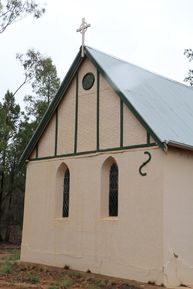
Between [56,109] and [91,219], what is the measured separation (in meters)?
4.32

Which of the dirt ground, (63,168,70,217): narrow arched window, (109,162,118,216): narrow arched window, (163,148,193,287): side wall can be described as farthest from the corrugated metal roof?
the dirt ground

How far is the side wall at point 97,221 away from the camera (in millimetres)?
12727

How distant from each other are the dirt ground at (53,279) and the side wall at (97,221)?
0.38m

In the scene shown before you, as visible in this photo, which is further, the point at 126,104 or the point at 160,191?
the point at 126,104

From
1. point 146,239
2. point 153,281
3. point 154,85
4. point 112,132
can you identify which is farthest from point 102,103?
point 153,281

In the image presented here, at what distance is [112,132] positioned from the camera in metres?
14.4

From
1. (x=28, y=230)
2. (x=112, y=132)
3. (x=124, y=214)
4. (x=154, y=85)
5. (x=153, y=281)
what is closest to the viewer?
(x=153, y=281)

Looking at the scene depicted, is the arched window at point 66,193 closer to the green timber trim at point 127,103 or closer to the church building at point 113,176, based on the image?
the church building at point 113,176

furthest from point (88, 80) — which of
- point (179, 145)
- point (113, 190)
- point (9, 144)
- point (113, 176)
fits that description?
point (9, 144)

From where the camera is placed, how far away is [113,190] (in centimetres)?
1447

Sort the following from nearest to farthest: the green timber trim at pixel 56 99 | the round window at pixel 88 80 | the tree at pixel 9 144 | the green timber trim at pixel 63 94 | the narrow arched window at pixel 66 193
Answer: the green timber trim at pixel 63 94 < the round window at pixel 88 80 < the green timber trim at pixel 56 99 < the narrow arched window at pixel 66 193 < the tree at pixel 9 144

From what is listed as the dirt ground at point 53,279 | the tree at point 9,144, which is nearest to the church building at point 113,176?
the dirt ground at point 53,279

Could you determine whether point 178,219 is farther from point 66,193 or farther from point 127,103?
point 66,193

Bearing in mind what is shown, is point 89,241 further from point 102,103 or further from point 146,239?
point 102,103
